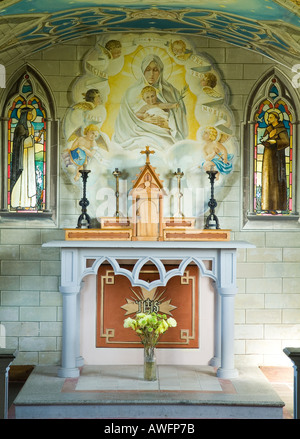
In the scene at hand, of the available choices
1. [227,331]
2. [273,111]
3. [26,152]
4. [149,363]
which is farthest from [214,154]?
[149,363]

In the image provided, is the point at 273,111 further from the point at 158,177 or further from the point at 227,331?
the point at 227,331

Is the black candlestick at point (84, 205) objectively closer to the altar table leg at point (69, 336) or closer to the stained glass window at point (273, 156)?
the altar table leg at point (69, 336)

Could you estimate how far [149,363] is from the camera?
6.37 metres

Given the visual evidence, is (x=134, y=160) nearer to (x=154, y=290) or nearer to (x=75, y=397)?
(x=154, y=290)

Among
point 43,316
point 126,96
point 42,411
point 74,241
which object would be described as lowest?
point 42,411

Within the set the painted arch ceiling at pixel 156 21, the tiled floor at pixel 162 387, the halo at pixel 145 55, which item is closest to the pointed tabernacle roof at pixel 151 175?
the halo at pixel 145 55

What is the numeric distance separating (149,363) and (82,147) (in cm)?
279

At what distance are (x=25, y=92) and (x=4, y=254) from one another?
6.73 ft

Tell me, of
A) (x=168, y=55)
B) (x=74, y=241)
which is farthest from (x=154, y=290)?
(x=168, y=55)

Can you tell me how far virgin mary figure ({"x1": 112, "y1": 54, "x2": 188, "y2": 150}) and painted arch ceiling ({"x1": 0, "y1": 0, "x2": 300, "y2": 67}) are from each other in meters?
0.55

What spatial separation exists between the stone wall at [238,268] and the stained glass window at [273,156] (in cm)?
25

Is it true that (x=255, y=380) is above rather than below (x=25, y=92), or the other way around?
below

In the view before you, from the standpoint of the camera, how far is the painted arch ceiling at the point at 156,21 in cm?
579

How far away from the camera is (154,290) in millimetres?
7340
